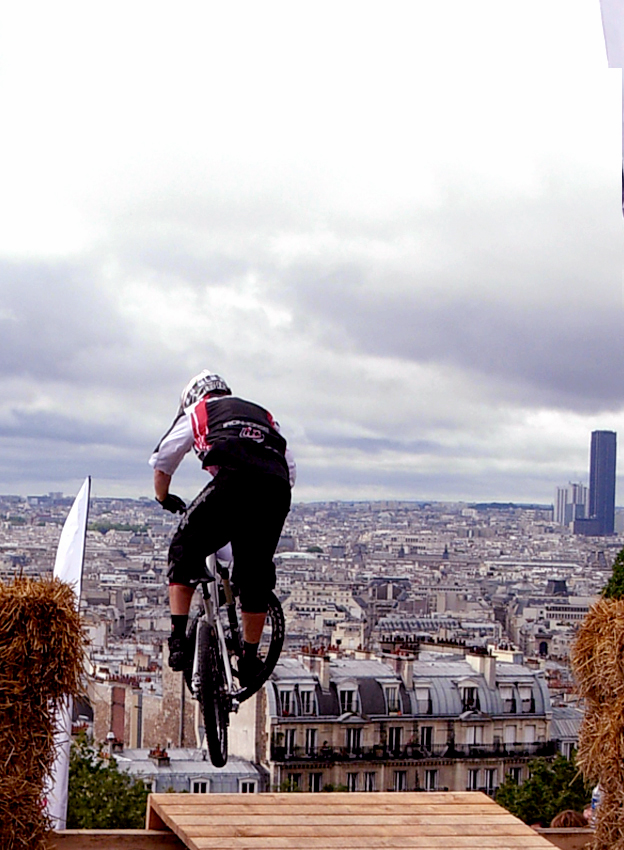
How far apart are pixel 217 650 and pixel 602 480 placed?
431cm

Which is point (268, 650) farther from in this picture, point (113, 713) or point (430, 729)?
point (430, 729)

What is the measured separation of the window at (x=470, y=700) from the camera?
849 centimetres

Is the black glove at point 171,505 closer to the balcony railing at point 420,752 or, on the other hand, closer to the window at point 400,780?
the balcony railing at point 420,752

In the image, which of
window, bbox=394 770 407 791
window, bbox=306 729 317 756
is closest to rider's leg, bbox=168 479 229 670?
window, bbox=306 729 317 756

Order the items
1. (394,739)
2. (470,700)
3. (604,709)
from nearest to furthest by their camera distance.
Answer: (604,709) < (394,739) < (470,700)

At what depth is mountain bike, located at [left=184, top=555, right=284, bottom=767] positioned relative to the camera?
5207 millimetres

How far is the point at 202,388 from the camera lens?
17.2 ft

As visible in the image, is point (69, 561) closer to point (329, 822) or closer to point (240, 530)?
point (240, 530)

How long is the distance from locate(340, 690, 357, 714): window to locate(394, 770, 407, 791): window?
1.87 feet

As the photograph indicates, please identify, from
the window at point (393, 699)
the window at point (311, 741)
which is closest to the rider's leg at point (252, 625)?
the window at point (311, 741)

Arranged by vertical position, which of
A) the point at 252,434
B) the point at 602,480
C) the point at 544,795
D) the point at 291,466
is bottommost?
the point at 544,795

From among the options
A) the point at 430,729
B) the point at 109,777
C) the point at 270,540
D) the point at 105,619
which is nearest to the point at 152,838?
the point at 270,540

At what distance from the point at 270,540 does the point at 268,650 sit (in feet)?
2.03

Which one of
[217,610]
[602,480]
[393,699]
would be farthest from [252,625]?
[602,480]
